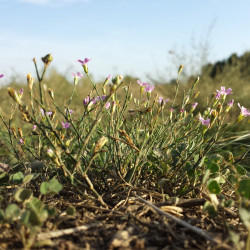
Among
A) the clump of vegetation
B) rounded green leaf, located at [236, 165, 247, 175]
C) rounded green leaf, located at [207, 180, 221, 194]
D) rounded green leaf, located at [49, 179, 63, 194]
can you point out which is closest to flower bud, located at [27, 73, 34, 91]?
the clump of vegetation

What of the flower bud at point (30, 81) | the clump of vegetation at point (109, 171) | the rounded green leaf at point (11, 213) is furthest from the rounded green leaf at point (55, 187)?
the flower bud at point (30, 81)

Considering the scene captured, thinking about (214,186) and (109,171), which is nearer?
(214,186)

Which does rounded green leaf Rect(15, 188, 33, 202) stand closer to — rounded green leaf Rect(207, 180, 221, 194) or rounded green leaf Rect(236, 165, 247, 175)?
rounded green leaf Rect(207, 180, 221, 194)

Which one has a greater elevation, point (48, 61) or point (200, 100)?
point (48, 61)

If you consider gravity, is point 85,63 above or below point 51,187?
above

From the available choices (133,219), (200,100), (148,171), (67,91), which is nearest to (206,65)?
(200,100)

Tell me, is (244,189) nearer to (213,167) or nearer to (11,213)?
(213,167)

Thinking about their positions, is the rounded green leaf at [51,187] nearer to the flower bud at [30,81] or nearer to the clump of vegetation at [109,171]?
the clump of vegetation at [109,171]

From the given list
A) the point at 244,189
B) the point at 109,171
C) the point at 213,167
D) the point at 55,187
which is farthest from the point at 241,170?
the point at 55,187

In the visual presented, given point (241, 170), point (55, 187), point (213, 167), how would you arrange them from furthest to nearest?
point (241, 170), point (213, 167), point (55, 187)

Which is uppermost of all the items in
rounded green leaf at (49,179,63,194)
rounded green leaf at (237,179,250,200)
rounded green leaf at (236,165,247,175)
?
rounded green leaf at (237,179,250,200)

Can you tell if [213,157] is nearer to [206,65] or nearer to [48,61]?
[48,61]
